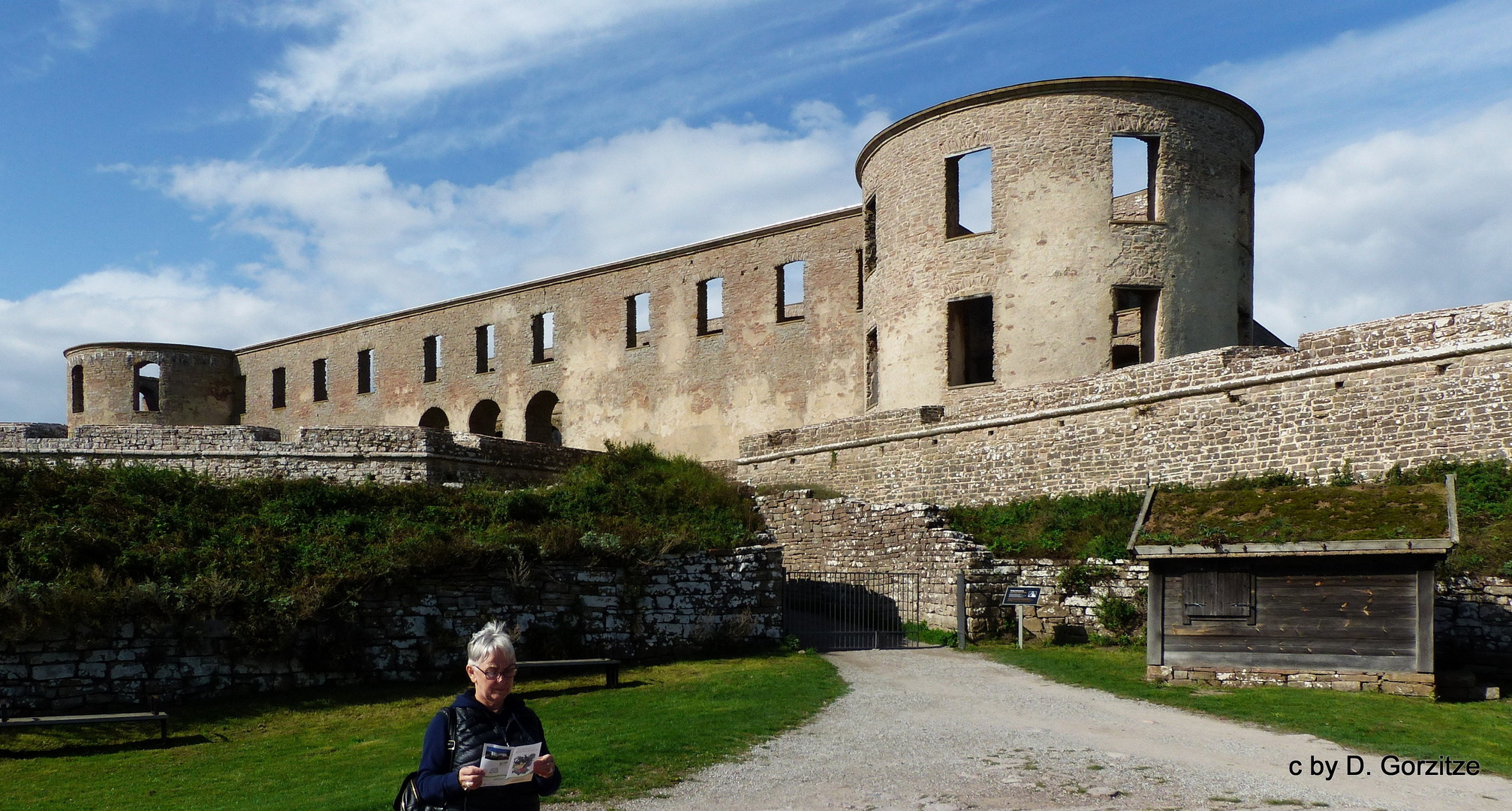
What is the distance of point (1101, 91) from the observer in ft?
75.5

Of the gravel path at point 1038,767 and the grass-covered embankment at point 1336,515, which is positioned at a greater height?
the grass-covered embankment at point 1336,515

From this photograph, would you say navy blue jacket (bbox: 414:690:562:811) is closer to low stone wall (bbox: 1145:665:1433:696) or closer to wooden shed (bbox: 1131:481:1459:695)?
wooden shed (bbox: 1131:481:1459:695)

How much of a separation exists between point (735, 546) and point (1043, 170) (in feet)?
36.0

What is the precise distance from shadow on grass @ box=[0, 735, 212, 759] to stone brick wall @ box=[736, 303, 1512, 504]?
14.3 meters

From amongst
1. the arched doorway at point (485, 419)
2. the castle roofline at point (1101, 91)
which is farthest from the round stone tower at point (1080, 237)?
the arched doorway at point (485, 419)

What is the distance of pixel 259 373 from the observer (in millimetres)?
43531

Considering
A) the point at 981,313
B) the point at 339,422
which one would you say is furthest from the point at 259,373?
the point at 981,313

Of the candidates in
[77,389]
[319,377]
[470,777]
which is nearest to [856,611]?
[470,777]

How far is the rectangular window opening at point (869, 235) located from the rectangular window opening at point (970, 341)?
2592 mm

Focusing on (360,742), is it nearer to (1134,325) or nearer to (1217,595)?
(1217,595)

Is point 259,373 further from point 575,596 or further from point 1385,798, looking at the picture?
point 1385,798

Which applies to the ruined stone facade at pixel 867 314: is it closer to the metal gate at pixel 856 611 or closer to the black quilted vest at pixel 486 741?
the metal gate at pixel 856 611

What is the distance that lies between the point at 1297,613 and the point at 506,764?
10.9 metres

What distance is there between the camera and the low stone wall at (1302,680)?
12125mm
